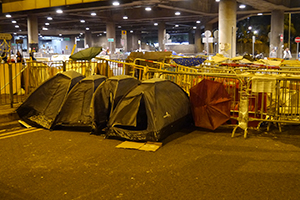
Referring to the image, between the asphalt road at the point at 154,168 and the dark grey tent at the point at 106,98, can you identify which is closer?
the asphalt road at the point at 154,168

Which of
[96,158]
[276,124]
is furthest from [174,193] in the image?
[276,124]

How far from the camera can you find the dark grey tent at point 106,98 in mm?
7668

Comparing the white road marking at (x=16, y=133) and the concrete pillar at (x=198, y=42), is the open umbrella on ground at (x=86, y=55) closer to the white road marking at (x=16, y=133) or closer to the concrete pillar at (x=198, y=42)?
the white road marking at (x=16, y=133)

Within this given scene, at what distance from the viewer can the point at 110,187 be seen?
463cm

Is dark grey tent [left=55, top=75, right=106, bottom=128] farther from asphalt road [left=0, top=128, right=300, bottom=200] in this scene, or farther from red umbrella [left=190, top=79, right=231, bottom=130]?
red umbrella [left=190, top=79, right=231, bottom=130]

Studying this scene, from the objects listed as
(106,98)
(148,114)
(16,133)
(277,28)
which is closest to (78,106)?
(106,98)

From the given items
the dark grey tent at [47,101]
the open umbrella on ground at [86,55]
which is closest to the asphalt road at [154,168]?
the dark grey tent at [47,101]

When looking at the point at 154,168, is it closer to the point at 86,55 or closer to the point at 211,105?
the point at 211,105

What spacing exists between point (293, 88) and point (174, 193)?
5.14m

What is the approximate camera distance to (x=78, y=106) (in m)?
7.99

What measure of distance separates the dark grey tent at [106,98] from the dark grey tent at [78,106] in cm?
27

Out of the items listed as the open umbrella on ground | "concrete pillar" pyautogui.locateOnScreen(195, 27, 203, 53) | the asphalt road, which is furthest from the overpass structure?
the asphalt road

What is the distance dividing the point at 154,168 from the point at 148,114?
5.46ft

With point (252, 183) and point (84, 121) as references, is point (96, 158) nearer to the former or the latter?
point (84, 121)
